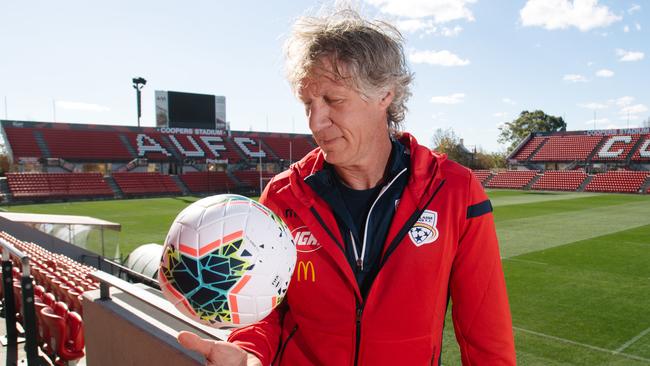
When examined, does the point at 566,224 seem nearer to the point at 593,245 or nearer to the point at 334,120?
the point at 593,245

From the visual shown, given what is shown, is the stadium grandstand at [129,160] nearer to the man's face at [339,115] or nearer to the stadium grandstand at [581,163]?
the stadium grandstand at [581,163]

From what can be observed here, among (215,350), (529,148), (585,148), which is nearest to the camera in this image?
(215,350)

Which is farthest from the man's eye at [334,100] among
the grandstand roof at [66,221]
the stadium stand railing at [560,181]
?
the stadium stand railing at [560,181]

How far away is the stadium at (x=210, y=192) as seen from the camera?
3.94m

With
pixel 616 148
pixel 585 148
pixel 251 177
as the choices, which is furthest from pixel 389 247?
pixel 585 148

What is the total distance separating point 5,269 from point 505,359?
467cm

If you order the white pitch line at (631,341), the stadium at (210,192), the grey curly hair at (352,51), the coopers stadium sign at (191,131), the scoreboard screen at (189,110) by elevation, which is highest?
the scoreboard screen at (189,110)

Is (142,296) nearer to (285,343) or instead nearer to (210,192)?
(285,343)

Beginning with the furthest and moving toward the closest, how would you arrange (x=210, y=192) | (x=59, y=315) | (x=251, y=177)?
1. (x=251, y=177)
2. (x=210, y=192)
3. (x=59, y=315)

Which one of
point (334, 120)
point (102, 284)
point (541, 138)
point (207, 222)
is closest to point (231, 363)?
point (207, 222)

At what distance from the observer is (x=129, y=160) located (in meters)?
38.0

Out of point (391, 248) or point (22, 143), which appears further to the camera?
point (22, 143)

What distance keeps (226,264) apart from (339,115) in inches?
23.0

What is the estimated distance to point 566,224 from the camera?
16.3m
